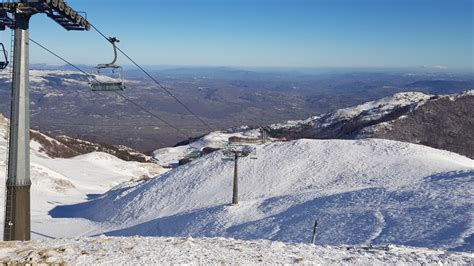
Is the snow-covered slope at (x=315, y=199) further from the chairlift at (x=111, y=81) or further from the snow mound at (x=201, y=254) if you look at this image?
the chairlift at (x=111, y=81)

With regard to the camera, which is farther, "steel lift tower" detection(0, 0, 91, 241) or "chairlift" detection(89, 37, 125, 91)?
"chairlift" detection(89, 37, 125, 91)

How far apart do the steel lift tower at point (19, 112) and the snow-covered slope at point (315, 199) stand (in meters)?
13.0

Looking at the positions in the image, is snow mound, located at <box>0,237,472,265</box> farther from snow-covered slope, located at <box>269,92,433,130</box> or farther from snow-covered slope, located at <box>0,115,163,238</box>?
snow-covered slope, located at <box>269,92,433,130</box>

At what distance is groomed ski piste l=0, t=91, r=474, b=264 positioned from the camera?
12.9 m

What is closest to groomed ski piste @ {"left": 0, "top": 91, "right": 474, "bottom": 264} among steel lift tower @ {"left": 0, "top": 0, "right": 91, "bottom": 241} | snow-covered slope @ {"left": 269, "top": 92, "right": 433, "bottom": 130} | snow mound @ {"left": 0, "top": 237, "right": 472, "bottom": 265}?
snow mound @ {"left": 0, "top": 237, "right": 472, "bottom": 265}

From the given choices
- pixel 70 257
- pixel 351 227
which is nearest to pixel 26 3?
pixel 70 257

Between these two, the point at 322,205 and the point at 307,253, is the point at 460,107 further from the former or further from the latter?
the point at 307,253

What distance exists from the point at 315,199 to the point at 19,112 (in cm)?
1998

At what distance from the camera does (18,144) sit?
1565 cm

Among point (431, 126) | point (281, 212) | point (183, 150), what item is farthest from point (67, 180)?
point (183, 150)

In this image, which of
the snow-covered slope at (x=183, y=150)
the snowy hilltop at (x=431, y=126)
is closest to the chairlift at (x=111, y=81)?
the snowy hilltop at (x=431, y=126)

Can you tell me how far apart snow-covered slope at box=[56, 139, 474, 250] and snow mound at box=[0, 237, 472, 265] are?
24.2 ft

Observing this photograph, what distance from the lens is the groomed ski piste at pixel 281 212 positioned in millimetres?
12875

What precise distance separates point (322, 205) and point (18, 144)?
18272mm
